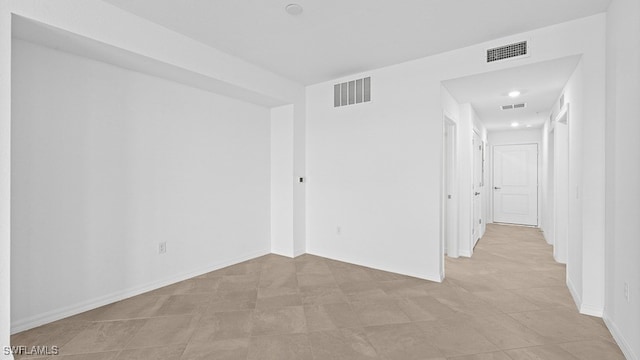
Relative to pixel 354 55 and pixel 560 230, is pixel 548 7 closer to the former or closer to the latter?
pixel 354 55

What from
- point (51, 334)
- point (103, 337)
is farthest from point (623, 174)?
point (51, 334)

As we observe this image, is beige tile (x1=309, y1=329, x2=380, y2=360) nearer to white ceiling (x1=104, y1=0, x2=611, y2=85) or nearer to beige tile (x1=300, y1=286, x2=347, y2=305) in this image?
beige tile (x1=300, y1=286, x2=347, y2=305)

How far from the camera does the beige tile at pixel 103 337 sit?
216 centimetres

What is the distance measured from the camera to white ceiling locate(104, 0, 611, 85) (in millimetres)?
2498

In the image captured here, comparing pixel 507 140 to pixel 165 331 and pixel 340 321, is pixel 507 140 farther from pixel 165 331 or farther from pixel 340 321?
pixel 165 331

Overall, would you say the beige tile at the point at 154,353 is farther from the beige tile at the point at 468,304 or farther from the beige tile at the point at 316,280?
the beige tile at the point at 468,304

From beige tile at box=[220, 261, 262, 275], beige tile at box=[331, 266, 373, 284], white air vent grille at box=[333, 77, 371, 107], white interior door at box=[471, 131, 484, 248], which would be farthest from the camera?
white interior door at box=[471, 131, 484, 248]

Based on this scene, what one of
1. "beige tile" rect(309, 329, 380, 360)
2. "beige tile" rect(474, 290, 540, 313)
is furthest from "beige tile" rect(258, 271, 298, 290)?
"beige tile" rect(474, 290, 540, 313)

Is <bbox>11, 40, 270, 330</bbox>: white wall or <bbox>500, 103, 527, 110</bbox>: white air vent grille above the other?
<bbox>500, 103, 527, 110</bbox>: white air vent grille

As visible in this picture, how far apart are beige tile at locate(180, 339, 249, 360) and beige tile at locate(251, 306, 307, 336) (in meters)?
0.18

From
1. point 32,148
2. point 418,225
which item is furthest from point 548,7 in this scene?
point 32,148

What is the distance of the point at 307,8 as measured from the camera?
2.55 meters

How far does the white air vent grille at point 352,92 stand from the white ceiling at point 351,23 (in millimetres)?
534

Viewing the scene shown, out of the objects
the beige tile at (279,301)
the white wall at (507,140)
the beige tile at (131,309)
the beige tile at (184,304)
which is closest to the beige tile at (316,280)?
the beige tile at (279,301)
